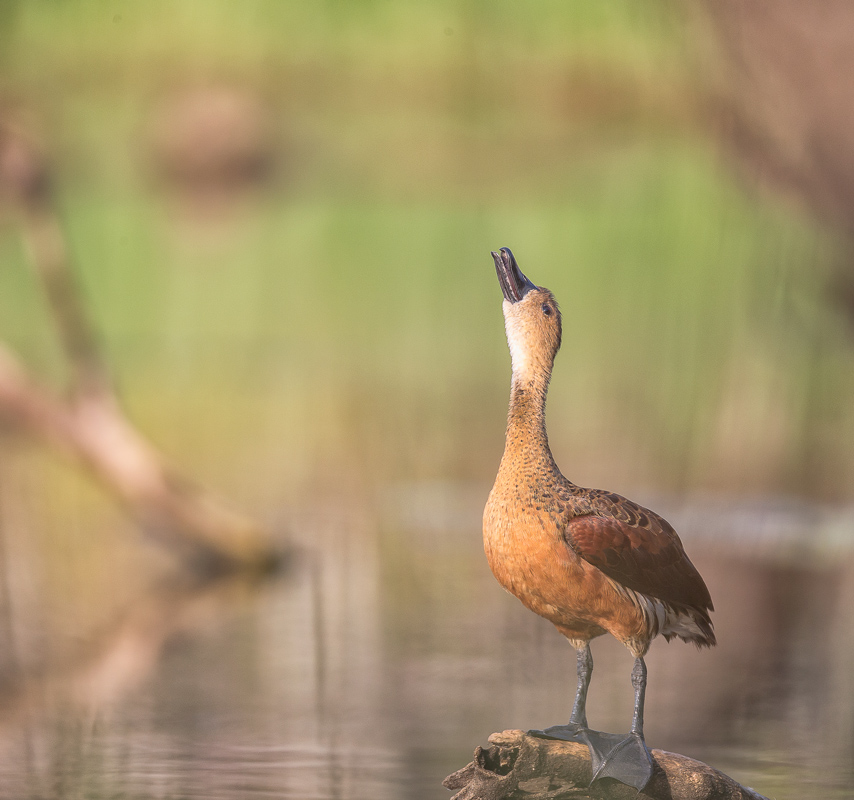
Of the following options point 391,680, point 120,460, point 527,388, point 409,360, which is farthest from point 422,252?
point 527,388

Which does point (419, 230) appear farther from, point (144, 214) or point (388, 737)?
point (388, 737)

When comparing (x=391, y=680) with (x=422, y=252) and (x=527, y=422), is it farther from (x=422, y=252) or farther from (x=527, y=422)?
(x=422, y=252)

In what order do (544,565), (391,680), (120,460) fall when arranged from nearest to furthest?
(544,565) < (391,680) < (120,460)

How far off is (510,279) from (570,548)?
0.17 meters

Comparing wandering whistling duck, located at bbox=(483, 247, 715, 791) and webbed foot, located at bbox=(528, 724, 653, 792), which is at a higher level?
wandering whistling duck, located at bbox=(483, 247, 715, 791)

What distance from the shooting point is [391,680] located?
4.87 ft

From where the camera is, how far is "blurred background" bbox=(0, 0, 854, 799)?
4.14 feet

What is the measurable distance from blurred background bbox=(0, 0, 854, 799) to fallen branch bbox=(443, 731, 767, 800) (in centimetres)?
29

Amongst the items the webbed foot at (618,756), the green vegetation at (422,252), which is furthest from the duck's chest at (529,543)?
the green vegetation at (422,252)

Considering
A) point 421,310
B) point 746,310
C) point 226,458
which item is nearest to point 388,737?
point 226,458

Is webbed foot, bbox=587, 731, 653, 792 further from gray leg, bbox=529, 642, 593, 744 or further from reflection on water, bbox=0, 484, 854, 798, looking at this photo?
reflection on water, bbox=0, 484, 854, 798

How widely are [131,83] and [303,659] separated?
91.7 inches

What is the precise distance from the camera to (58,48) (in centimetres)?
326

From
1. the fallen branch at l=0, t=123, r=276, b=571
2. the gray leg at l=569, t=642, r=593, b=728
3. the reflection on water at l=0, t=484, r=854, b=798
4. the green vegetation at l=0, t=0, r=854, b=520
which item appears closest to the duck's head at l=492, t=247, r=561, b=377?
the gray leg at l=569, t=642, r=593, b=728
